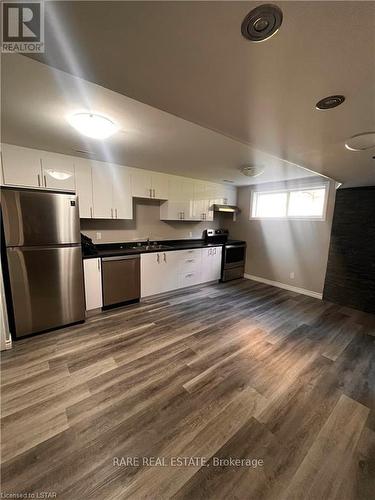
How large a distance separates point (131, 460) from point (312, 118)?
2.53m

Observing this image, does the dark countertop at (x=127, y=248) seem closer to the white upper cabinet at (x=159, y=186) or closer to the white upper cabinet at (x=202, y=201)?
the white upper cabinet at (x=202, y=201)

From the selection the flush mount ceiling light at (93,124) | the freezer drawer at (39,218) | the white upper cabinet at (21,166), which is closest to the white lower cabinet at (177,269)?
the freezer drawer at (39,218)

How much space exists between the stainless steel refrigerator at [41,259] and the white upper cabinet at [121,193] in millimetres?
A: 852

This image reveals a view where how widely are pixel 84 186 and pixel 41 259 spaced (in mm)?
1265

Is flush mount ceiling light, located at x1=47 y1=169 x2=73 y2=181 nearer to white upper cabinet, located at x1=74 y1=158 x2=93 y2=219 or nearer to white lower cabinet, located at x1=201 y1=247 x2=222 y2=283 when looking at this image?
white upper cabinet, located at x1=74 y1=158 x2=93 y2=219

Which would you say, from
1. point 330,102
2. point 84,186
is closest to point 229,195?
point 84,186

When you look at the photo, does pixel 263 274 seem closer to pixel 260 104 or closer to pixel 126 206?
pixel 126 206

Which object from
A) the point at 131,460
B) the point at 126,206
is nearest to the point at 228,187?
the point at 126,206

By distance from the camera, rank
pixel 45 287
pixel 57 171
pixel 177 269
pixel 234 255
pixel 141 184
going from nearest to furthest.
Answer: pixel 45 287
pixel 57 171
pixel 141 184
pixel 177 269
pixel 234 255

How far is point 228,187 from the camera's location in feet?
16.8

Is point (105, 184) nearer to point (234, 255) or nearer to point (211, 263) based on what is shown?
point (211, 263)

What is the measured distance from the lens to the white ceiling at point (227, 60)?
702mm

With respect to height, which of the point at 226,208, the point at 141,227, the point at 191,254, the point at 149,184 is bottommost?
the point at 191,254

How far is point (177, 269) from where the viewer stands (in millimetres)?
3992
